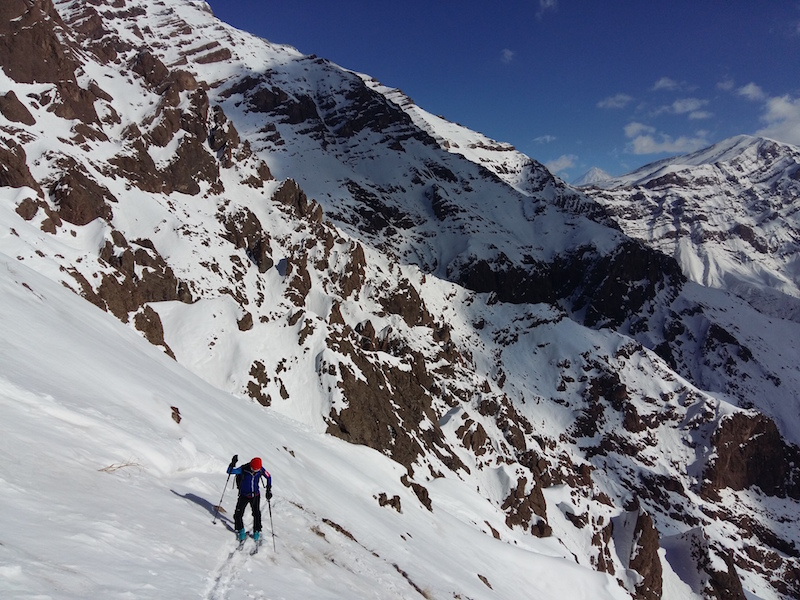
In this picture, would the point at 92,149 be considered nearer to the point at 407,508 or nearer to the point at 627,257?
the point at 407,508

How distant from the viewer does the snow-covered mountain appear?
12.7 m

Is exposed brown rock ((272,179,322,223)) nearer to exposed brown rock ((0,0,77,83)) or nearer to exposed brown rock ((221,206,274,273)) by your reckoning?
exposed brown rock ((221,206,274,273))

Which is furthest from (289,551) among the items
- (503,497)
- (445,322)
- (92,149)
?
(445,322)

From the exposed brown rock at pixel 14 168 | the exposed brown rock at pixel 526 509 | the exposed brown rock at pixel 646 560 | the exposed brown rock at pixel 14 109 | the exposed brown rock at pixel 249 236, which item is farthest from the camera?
the exposed brown rock at pixel 249 236

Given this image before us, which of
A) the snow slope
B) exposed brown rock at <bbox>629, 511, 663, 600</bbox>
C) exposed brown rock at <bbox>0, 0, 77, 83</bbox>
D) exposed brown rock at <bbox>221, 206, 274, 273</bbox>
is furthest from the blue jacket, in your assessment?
exposed brown rock at <bbox>0, 0, 77, 83</bbox>

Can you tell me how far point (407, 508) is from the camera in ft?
117

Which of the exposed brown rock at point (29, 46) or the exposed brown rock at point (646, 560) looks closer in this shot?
the exposed brown rock at point (646, 560)

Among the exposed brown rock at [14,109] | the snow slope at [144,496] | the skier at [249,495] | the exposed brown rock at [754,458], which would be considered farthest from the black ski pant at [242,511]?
the exposed brown rock at [754,458]

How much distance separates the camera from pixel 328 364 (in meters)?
71.7

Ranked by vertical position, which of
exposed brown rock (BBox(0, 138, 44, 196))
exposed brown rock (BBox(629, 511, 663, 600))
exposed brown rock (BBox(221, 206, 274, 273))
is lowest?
exposed brown rock (BBox(629, 511, 663, 600))

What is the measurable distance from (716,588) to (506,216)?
13240 centimetres

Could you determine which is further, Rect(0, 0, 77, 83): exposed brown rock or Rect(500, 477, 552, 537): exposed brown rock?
Rect(0, 0, 77, 83): exposed brown rock

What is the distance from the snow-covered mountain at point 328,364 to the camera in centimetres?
1271

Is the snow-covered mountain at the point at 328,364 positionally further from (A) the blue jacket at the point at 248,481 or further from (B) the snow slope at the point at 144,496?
(A) the blue jacket at the point at 248,481
